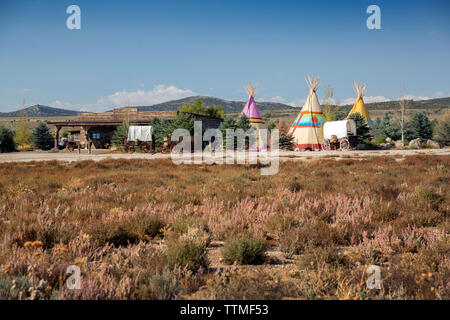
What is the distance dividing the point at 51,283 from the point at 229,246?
211cm

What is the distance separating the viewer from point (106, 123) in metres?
39.4

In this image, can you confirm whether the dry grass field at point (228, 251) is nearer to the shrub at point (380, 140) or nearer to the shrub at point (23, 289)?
the shrub at point (23, 289)

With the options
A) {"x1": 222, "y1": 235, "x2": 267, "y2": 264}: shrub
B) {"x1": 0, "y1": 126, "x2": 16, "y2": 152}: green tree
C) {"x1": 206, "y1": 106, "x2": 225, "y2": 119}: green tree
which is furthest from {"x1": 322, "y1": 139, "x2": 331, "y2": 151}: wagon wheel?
{"x1": 0, "y1": 126, "x2": 16, "y2": 152}: green tree

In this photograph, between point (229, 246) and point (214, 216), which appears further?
point (214, 216)

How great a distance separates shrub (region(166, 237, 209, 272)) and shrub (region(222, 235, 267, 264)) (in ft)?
1.16

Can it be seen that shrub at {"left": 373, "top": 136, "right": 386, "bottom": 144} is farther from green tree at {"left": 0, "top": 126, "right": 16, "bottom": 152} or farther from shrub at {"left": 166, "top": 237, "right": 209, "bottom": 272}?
green tree at {"left": 0, "top": 126, "right": 16, "bottom": 152}

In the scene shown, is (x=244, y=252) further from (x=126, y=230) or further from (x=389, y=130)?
(x=389, y=130)

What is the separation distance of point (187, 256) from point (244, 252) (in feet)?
2.68

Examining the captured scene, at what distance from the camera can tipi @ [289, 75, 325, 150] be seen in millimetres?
36594
